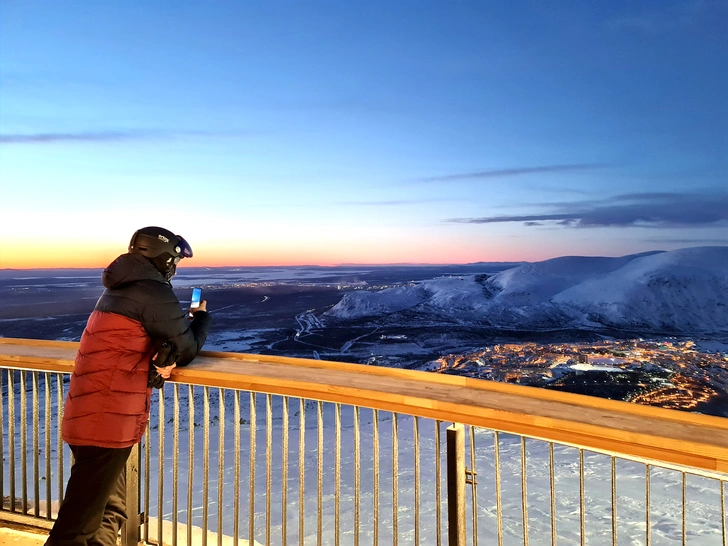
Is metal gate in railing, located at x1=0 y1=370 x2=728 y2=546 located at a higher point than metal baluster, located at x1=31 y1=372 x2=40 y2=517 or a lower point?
lower

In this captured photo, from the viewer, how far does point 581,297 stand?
126312 mm

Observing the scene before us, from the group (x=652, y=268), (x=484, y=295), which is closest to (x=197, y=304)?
(x=484, y=295)

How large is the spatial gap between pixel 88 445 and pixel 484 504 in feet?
48.3

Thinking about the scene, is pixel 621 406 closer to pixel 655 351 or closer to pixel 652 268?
pixel 655 351

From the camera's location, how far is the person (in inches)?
67.4

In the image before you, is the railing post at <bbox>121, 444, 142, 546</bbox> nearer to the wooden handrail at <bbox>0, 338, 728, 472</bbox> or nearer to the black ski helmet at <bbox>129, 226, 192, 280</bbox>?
the wooden handrail at <bbox>0, 338, 728, 472</bbox>

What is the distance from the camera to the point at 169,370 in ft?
6.27

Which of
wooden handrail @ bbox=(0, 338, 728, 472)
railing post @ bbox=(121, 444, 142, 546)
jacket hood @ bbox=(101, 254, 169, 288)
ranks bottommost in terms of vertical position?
railing post @ bbox=(121, 444, 142, 546)

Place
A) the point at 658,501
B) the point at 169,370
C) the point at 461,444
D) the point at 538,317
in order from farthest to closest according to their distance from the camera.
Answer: the point at 538,317 → the point at 658,501 → the point at 169,370 → the point at 461,444

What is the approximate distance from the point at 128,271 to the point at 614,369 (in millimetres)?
72396

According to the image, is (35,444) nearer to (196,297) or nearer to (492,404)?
(196,297)

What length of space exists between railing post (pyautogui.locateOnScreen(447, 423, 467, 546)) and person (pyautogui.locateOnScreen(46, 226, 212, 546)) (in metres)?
1.01

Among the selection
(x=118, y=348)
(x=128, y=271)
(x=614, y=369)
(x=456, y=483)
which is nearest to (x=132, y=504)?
(x=118, y=348)

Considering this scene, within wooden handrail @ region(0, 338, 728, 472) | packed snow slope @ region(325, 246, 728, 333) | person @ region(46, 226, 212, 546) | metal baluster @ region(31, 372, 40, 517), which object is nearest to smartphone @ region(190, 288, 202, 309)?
wooden handrail @ region(0, 338, 728, 472)
